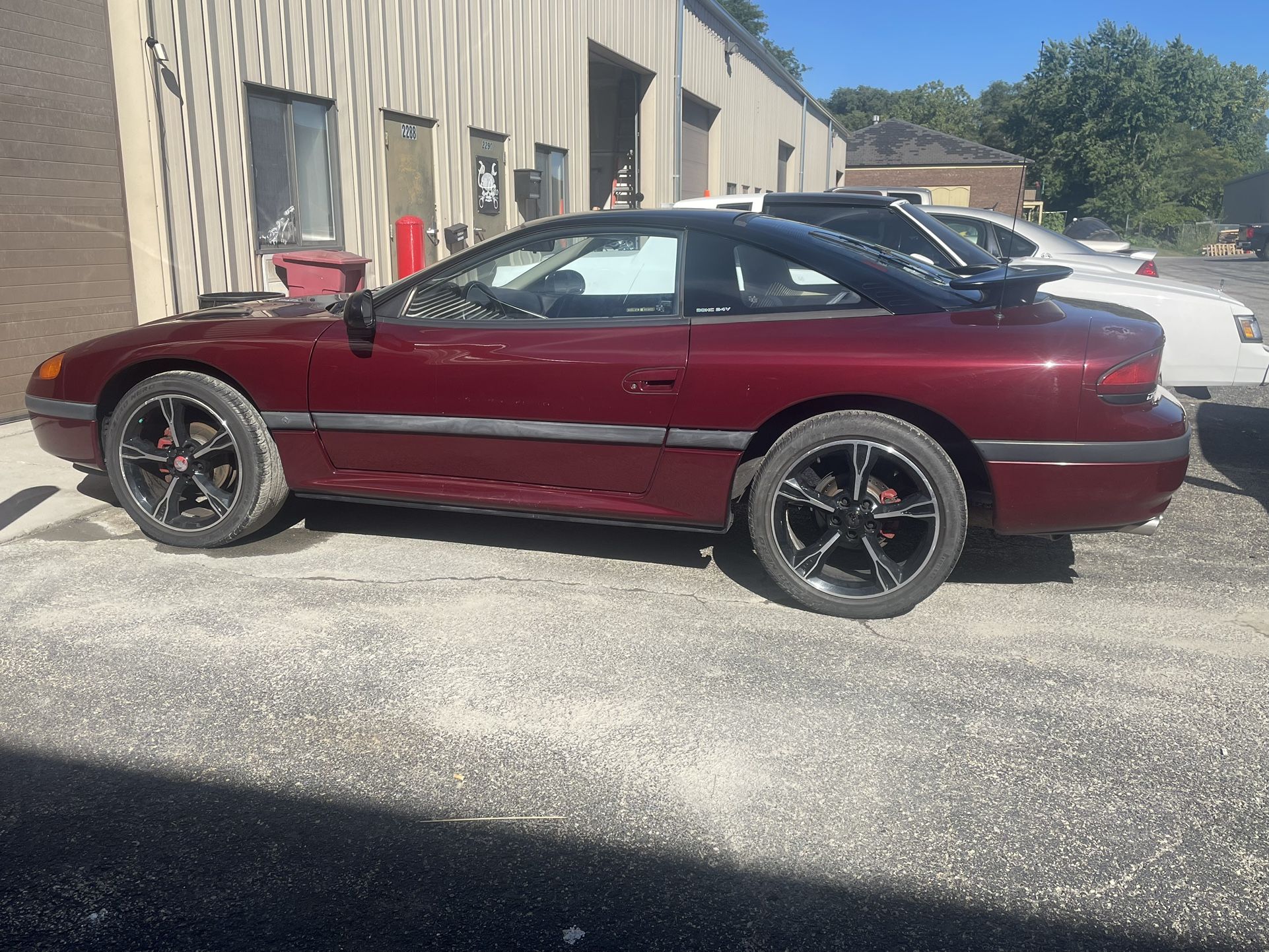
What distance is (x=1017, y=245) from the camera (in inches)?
340

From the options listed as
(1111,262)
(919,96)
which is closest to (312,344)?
(1111,262)

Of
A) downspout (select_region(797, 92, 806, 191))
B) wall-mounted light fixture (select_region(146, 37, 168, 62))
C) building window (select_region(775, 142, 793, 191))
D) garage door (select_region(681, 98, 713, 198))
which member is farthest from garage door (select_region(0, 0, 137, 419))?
downspout (select_region(797, 92, 806, 191))

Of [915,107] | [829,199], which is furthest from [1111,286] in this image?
[915,107]

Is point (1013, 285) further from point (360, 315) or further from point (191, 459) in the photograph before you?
point (191, 459)

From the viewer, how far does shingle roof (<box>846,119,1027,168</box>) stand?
5800cm

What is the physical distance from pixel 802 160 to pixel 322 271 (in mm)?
28763

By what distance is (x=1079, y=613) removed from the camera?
3.91 metres

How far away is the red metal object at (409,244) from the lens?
9.85m

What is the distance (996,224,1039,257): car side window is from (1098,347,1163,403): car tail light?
17.0 ft

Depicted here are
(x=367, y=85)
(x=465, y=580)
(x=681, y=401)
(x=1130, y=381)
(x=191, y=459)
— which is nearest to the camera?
(x=1130, y=381)

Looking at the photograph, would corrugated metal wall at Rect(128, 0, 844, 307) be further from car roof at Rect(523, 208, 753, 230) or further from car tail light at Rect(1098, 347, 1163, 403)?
car tail light at Rect(1098, 347, 1163, 403)

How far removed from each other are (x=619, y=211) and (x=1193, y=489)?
3856mm

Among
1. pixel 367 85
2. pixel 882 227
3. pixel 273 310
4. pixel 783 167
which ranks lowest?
pixel 273 310

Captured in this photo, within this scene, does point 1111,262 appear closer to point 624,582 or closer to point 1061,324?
point 1061,324
